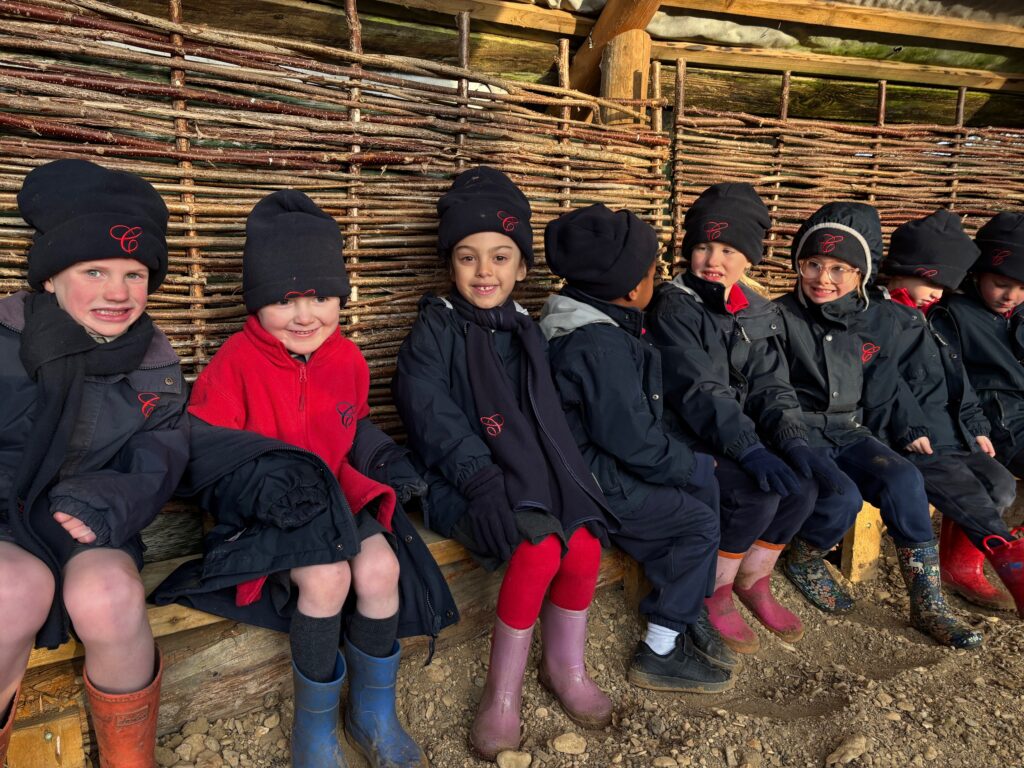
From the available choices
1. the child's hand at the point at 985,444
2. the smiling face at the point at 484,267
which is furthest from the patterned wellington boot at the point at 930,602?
the smiling face at the point at 484,267

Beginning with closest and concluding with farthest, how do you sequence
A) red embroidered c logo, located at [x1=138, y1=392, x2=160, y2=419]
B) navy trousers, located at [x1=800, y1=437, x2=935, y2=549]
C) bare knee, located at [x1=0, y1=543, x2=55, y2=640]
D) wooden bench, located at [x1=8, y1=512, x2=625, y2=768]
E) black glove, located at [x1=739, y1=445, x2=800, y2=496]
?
bare knee, located at [x1=0, y1=543, x2=55, y2=640]
wooden bench, located at [x1=8, y1=512, x2=625, y2=768]
red embroidered c logo, located at [x1=138, y1=392, x2=160, y2=419]
black glove, located at [x1=739, y1=445, x2=800, y2=496]
navy trousers, located at [x1=800, y1=437, x2=935, y2=549]

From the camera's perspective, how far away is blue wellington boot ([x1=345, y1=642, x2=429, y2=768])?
1772 mm

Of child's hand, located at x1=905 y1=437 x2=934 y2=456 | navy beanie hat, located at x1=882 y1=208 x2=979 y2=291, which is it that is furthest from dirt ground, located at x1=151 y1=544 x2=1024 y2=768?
navy beanie hat, located at x1=882 y1=208 x2=979 y2=291

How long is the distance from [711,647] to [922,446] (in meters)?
1.33

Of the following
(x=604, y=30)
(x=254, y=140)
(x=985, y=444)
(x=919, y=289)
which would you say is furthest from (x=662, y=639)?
(x=604, y=30)

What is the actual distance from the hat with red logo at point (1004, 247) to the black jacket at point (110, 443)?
344 cm

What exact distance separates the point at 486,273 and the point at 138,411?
1060 millimetres

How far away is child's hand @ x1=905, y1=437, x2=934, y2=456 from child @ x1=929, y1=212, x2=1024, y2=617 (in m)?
0.55

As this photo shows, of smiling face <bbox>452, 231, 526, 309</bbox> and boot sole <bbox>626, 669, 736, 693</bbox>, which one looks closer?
boot sole <bbox>626, 669, 736, 693</bbox>

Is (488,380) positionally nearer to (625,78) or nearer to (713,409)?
(713,409)

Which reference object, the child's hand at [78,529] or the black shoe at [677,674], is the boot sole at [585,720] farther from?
the child's hand at [78,529]

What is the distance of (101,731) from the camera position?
1531 mm

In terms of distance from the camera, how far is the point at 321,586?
1.67m

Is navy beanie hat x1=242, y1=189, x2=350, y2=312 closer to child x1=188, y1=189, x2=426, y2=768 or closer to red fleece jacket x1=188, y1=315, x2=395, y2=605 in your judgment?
child x1=188, y1=189, x2=426, y2=768
